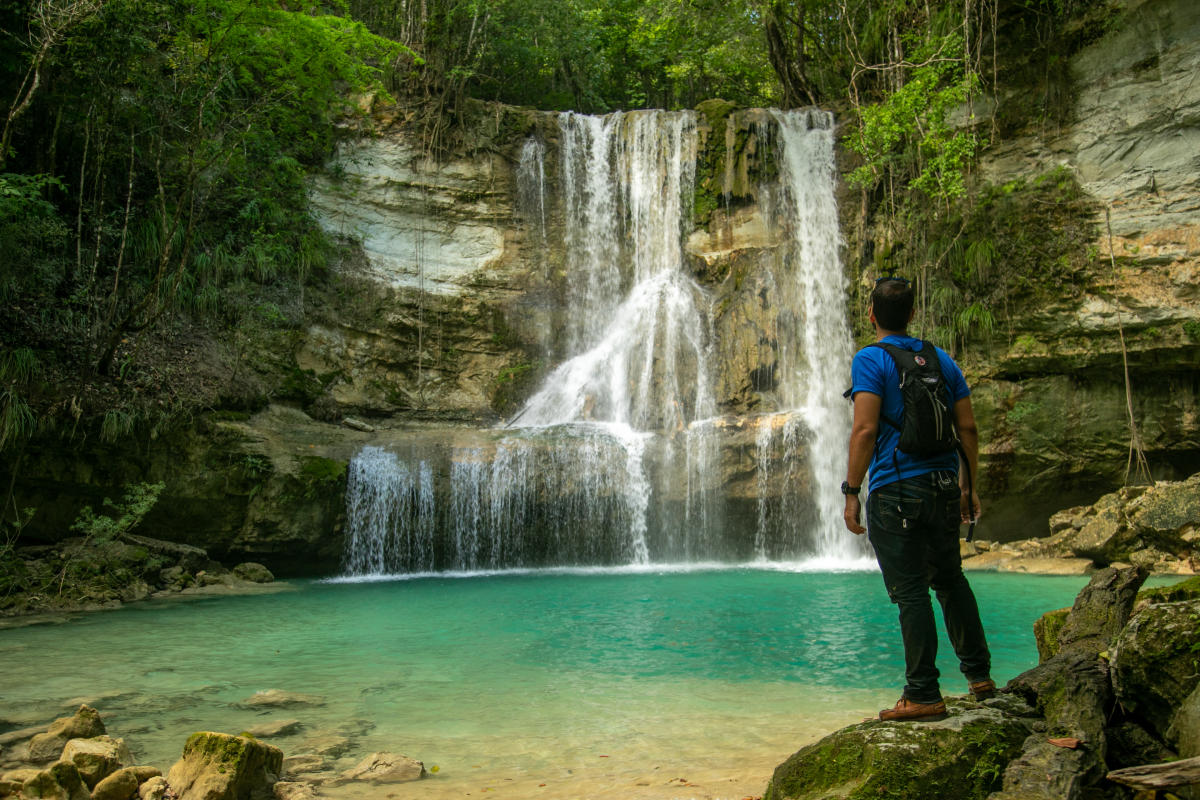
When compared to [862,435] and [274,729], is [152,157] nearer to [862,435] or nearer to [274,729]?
[274,729]

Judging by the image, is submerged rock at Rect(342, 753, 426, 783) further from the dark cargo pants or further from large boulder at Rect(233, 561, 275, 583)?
large boulder at Rect(233, 561, 275, 583)

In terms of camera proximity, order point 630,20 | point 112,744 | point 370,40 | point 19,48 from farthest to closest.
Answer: point 630,20 → point 370,40 → point 19,48 → point 112,744

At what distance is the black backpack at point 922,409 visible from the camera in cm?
280

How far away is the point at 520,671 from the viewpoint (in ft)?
18.0

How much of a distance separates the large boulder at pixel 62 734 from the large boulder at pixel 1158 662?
4.13 meters

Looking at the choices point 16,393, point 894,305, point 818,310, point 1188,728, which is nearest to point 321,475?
point 16,393

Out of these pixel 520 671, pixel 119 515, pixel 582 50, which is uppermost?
pixel 582 50

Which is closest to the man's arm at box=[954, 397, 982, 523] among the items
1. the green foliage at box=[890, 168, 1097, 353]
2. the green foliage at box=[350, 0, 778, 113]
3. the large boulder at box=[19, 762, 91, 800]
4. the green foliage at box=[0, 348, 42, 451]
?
the large boulder at box=[19, 762, 91, 800]

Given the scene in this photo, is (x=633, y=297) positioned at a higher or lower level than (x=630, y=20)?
lower

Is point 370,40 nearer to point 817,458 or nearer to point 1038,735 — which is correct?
point 817,458

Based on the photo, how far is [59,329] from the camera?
34.9ft

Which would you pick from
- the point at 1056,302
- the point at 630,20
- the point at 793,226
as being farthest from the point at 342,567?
the point at 630,20

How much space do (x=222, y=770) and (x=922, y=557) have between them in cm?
266

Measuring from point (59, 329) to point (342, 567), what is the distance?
4975 mm
